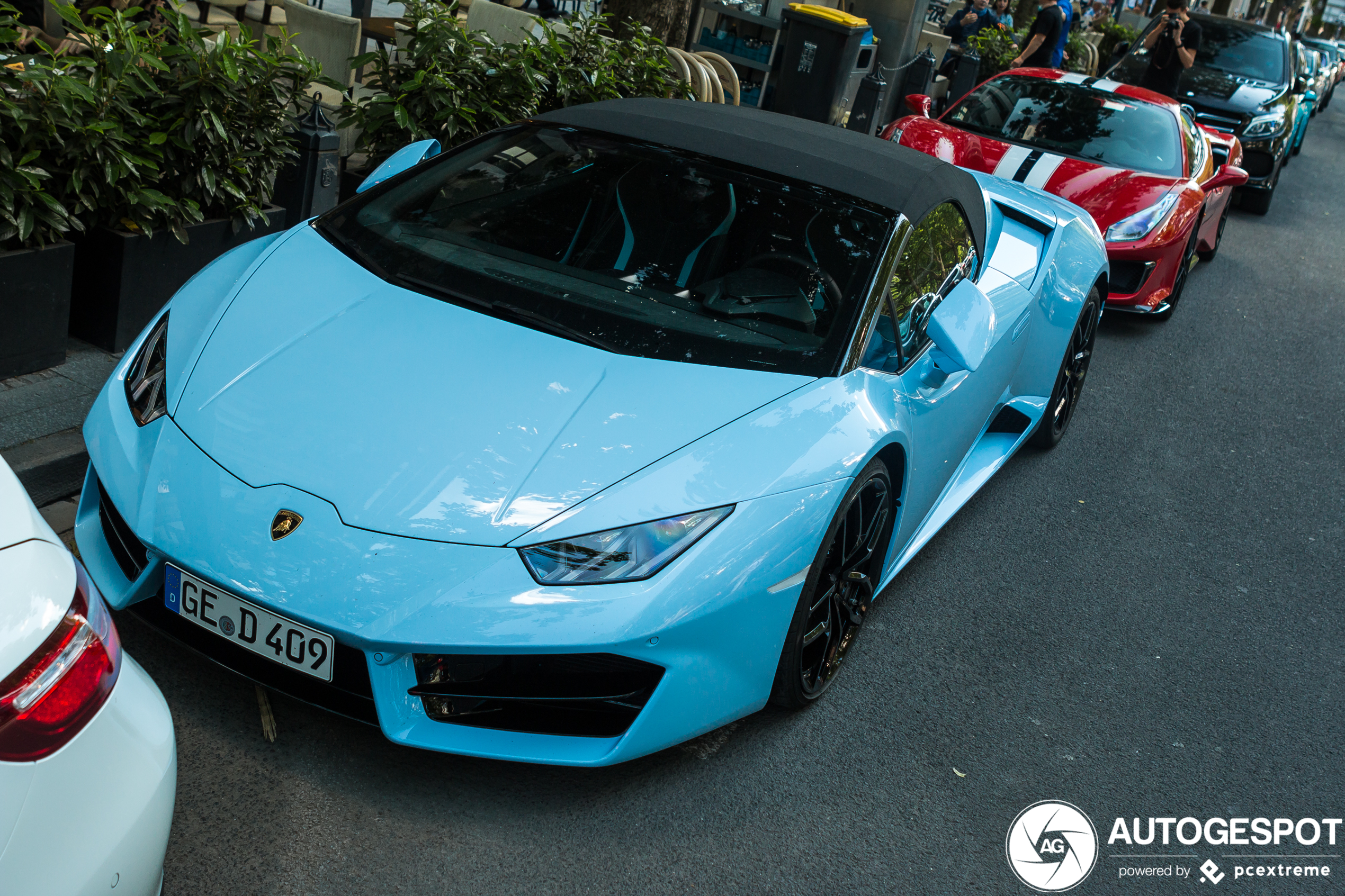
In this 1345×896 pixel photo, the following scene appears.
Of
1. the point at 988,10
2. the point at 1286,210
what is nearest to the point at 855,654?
the point at 1286,210

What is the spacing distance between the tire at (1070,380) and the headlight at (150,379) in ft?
11.1

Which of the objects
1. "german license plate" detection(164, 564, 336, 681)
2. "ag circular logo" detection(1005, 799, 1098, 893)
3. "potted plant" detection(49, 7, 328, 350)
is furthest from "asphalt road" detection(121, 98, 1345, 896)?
"potted plant" detection(49, 7, 328, 350)

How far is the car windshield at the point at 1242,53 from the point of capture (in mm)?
12422

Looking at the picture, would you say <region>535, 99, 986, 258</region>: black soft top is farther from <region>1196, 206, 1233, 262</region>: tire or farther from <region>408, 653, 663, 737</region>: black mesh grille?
<region>1196, 206, 1233, 262</region>: tire

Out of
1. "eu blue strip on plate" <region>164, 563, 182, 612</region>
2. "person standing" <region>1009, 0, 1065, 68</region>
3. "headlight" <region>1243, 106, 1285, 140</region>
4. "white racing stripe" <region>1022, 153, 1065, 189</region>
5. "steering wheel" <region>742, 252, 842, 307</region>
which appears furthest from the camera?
"headlight" <region>1243, 106, 1285, 140</region>

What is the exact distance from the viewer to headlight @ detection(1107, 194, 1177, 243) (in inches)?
265

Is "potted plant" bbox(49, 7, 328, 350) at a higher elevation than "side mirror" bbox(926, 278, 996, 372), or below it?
below

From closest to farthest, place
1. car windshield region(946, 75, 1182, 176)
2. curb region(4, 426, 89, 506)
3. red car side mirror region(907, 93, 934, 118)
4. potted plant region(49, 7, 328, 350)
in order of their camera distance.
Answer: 1. curb region(4, 426, 89, 506)
2. potted plant region(49, 7, 328, 350)
3. car windshield region(946, 75, 1182, 176)
4. red car side mirror region(907, 93, 934, 118)

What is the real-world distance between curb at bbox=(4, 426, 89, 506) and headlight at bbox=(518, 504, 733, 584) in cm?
178

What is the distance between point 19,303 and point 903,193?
109 inches

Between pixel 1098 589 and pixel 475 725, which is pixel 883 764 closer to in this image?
pixel 475 725

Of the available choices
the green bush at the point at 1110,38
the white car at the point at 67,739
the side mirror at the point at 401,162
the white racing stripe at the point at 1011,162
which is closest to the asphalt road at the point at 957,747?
the white car at the point at 67,739

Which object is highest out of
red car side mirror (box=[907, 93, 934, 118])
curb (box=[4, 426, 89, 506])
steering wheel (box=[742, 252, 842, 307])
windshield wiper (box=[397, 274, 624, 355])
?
red car side mirror (box=[907, 93, 934, 118])

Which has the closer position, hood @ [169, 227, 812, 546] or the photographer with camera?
hood @ [169, 227, 812, 546]
